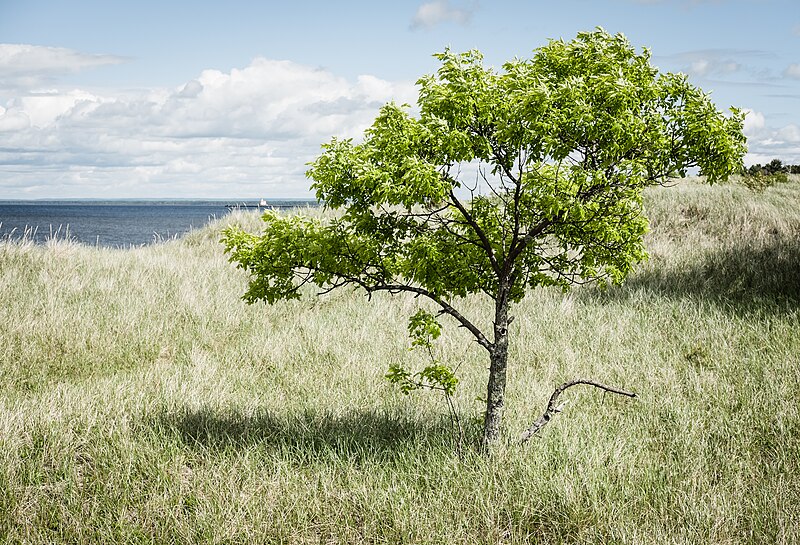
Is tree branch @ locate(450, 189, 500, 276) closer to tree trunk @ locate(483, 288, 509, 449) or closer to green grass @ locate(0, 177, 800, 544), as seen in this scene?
tree trunk @ locate(483, 288, 509, 449)

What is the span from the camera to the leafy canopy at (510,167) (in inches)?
186

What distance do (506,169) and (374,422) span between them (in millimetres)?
2933

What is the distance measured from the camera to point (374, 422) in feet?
20.9

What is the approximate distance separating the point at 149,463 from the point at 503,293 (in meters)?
3.43

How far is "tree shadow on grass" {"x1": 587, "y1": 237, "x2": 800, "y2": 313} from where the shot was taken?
1088cm

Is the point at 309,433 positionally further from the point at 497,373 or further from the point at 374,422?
the point at 497,373

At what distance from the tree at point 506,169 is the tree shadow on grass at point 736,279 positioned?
636 cm

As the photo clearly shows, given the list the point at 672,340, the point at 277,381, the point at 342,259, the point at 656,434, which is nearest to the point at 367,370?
the point at 277,381

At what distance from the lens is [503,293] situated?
5.33 m

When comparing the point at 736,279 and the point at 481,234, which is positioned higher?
the point at 481,234

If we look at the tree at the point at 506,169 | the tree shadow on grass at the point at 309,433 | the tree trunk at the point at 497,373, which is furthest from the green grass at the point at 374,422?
the tree at the point at 506,169

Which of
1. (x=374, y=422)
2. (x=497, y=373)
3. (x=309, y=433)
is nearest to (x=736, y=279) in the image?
(x=497, y=373)

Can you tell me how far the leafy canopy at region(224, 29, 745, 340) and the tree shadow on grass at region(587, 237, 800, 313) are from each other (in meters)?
6.36

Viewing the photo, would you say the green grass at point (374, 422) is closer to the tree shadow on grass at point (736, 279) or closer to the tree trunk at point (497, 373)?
the tree shadow on grass at point (736, 279)
